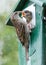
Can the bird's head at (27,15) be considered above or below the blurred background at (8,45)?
above

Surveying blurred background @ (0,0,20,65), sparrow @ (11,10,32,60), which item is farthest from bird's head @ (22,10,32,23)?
blurred background @ (0,0,20,65)

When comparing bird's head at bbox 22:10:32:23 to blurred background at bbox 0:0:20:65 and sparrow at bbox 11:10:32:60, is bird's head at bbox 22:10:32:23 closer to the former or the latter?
sparrow at bbox 11:10:32:60

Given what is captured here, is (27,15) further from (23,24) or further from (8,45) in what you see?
(8,45)

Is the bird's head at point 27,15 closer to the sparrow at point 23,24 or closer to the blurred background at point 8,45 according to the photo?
the sparrow at point 23,24

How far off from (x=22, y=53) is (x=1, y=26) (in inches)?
65.2

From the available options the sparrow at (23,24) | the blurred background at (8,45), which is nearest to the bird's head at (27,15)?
the sparrow at (23,24)

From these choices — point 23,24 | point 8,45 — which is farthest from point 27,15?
point 8,45

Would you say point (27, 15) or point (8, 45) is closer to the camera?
point (27, 15)

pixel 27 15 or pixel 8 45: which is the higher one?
pixel 27 15

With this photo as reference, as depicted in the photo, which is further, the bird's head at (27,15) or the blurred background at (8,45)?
the blurred background at (8,45)

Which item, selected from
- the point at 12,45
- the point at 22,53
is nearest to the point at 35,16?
the point at 22,53

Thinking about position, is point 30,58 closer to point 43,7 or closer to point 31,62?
point 31,62

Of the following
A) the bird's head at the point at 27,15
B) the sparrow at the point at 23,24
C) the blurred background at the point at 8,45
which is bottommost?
the blurred background at the point at 8,45

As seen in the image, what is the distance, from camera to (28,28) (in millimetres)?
2939
